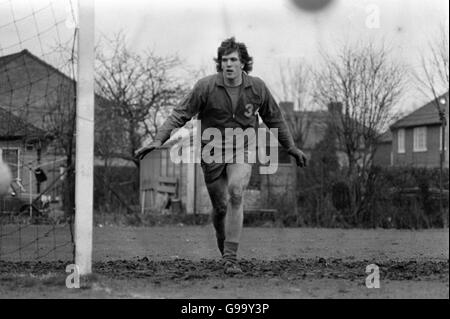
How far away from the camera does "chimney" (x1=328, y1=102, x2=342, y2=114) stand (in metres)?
22.4

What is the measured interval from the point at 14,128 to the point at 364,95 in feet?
32.2

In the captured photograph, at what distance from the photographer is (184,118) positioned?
296 inches

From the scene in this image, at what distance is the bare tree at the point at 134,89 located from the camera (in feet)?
89.9

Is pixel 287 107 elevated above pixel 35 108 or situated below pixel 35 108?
above

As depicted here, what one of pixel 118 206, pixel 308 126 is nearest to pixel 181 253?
pixel 118 206

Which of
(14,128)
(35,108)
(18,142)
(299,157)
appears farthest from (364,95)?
(299,157)

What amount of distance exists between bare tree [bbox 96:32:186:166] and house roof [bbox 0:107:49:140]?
27.0 ft

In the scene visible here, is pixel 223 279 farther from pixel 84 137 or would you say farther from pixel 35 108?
pixel 35 108

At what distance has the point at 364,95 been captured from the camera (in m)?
21.4

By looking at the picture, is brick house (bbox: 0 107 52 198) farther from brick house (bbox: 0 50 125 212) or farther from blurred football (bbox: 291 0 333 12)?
blurred football (bbox: 291 0 333 12)

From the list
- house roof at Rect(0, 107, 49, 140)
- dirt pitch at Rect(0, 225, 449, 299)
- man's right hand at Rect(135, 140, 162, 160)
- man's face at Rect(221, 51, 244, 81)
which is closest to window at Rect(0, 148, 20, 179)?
house roof at Rect(0, 107, 49, 140)
